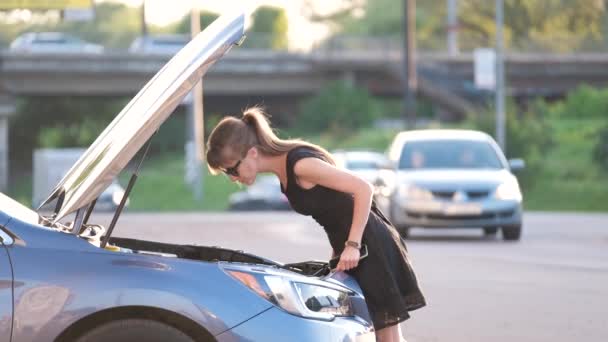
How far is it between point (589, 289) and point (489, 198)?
7446 mm

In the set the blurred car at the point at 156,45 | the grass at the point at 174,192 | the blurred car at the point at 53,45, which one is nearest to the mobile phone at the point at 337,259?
the grass at the point at 174,192

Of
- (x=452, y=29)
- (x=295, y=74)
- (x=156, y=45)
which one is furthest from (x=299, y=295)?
(x=452, y=29)

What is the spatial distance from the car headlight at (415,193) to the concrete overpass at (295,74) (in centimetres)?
5127

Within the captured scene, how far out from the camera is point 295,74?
272ft

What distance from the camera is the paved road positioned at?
11.4 metres

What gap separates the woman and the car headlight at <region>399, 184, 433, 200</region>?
15.1m

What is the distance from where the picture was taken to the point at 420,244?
21984 millimetres

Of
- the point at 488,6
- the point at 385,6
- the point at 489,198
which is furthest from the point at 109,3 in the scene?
the point at 489,198

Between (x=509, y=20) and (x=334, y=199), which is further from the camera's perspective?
(x=509, y=20)

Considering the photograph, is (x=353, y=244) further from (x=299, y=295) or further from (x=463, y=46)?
(x=463, y=46)

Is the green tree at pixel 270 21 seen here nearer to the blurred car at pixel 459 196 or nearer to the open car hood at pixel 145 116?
the blurred car at pixel 459 196

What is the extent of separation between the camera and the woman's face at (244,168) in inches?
263

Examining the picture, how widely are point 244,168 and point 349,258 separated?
1.91ft

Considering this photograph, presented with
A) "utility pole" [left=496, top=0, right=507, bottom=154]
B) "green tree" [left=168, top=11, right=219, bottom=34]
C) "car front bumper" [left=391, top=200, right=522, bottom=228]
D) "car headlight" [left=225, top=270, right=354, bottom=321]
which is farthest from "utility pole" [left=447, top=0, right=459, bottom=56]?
"car headlight" [left=225, top=270, right=354, bottom=321]
